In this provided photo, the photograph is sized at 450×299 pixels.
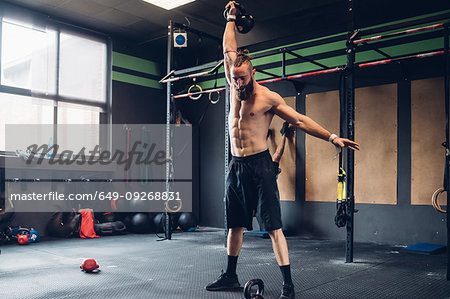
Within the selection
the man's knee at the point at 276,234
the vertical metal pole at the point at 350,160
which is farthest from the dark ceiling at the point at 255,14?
the man's knee at the point at 276,234

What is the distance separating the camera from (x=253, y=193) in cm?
284

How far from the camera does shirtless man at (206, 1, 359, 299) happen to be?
2719 mm

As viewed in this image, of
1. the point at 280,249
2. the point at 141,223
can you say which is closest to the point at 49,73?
the point at 141,223

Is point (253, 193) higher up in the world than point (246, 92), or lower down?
lower down

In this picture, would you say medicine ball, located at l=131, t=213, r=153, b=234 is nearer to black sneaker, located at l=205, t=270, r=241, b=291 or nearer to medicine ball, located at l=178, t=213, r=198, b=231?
medicine ball, located at l=178, t=213, r=198, b=231

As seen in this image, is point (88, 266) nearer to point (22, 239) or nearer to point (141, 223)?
point (22, 239)

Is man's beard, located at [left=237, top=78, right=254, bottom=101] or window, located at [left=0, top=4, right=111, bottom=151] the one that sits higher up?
window, located at [left=0, top=4, right=111, bottom=151]

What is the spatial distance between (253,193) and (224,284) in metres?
0.68

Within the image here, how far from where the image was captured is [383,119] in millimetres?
5582

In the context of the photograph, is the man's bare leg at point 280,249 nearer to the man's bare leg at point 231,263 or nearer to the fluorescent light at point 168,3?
the man's bare leg at point 231,263

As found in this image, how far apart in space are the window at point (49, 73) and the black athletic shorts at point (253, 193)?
4303mm

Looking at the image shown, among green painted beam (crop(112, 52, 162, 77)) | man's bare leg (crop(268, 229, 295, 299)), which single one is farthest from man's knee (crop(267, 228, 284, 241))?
green painted beam (crop(112, 52, 162, 77))

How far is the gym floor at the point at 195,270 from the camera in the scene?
9.66 feet

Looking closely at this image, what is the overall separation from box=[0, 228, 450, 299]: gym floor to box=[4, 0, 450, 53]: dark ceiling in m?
3.02
